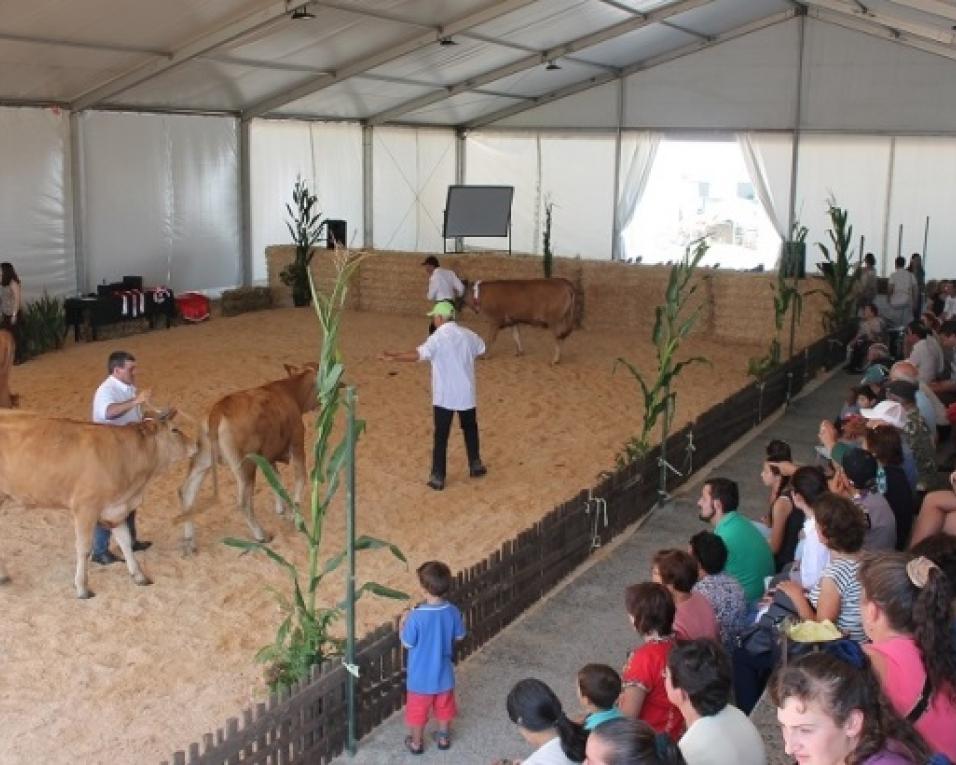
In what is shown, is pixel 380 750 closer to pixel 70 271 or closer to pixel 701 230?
pixel 70 271

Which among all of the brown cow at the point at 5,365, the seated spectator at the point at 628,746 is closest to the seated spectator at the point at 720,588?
the seated spectator at the point at 628,746

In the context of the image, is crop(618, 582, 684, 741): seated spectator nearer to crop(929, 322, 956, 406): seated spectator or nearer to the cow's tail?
crop(929, 322, 956, 406): seated spectator

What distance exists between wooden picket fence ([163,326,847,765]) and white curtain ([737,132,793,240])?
12603 mm

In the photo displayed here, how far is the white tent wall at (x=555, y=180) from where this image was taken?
24.2 m

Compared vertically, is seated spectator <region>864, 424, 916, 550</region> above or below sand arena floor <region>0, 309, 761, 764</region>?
above

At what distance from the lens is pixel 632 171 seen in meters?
23.7

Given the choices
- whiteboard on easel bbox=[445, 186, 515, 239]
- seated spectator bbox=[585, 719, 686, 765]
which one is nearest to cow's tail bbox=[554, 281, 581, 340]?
whiteboard on easel bbox=[445, 186, 515, 239]

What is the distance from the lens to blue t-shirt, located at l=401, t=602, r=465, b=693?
5090 millimetres

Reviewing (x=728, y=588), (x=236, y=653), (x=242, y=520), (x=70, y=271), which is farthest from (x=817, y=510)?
(x=70, y=271)

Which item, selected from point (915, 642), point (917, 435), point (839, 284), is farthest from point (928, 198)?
point (915, 642)

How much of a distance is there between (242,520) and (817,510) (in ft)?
15.2

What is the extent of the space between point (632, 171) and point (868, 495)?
18.4m

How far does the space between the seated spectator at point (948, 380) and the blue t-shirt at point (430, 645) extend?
693 centimetres

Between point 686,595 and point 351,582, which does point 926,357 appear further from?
point 351,582
